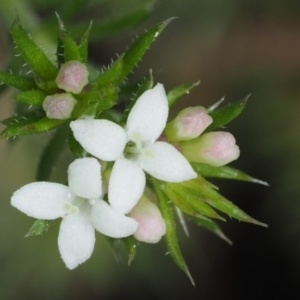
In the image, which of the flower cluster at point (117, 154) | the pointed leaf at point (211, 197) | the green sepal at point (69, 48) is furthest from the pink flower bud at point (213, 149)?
the green sepal at point (69, 48)

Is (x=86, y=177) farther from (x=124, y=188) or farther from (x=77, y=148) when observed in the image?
(x=77, y=148)

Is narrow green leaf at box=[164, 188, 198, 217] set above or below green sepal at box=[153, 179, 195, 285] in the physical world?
above

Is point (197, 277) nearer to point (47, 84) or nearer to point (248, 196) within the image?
point (248, 196)

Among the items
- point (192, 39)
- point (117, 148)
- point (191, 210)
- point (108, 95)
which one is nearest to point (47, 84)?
point (108, 95)

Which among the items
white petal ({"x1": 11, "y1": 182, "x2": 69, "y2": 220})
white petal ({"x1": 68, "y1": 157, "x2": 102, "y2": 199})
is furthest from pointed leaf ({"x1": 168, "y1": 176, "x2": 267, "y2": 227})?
white petal ({"x1": 11, "y1": 182, "x2": 69, "y2": 220})

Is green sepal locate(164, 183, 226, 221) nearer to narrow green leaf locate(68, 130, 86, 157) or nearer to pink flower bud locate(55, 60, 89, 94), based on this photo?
narrow green leaf locate(68, 130, 86, 157)

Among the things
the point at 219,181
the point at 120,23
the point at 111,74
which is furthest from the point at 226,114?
the point at 219,181

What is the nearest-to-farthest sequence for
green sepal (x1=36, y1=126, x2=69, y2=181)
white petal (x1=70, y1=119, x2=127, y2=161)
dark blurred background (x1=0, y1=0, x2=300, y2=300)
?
white petal (x1=70, y1=119, x2=127, y2=161) → green sepal (x1=36, y1=126, x2=69, y2=181) → dark blurred background (x1=0, y1=0, x2=300, y2=300)
